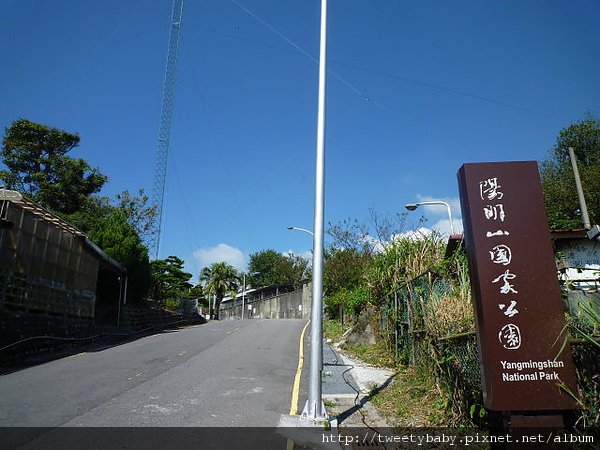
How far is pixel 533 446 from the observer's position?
4230 millimetres

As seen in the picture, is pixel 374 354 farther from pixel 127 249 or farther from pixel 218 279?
pixel 218 279

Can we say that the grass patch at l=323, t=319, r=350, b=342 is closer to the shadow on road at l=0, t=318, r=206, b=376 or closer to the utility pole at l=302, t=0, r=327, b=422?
the shadow on road at l=0, t=318, r=206, b=376

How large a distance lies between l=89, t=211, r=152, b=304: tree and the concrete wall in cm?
3100

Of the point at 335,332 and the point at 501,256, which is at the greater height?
the point at 501,256

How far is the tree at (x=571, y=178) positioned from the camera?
26766 millimetres

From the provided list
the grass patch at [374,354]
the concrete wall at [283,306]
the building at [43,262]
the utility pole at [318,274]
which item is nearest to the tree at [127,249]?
the building at [43,262]

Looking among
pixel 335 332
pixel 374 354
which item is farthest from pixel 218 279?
pixel 374 354

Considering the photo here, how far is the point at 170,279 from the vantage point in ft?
137

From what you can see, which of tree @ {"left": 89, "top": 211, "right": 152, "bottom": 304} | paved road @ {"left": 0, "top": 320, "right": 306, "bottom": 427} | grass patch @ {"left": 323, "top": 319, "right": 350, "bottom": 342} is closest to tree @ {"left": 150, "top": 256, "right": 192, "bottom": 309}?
tree @ {"left": 89, "top": 211, "right": 152, "bottom": 304}

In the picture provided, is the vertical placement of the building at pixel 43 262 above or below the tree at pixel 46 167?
below

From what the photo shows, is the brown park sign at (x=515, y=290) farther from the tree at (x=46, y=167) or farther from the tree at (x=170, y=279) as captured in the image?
the tree at (x=170, y=279)

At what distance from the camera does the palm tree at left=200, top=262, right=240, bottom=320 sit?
199 feet

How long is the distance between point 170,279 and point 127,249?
15.8 m

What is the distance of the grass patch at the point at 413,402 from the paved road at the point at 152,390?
1.86 meters
